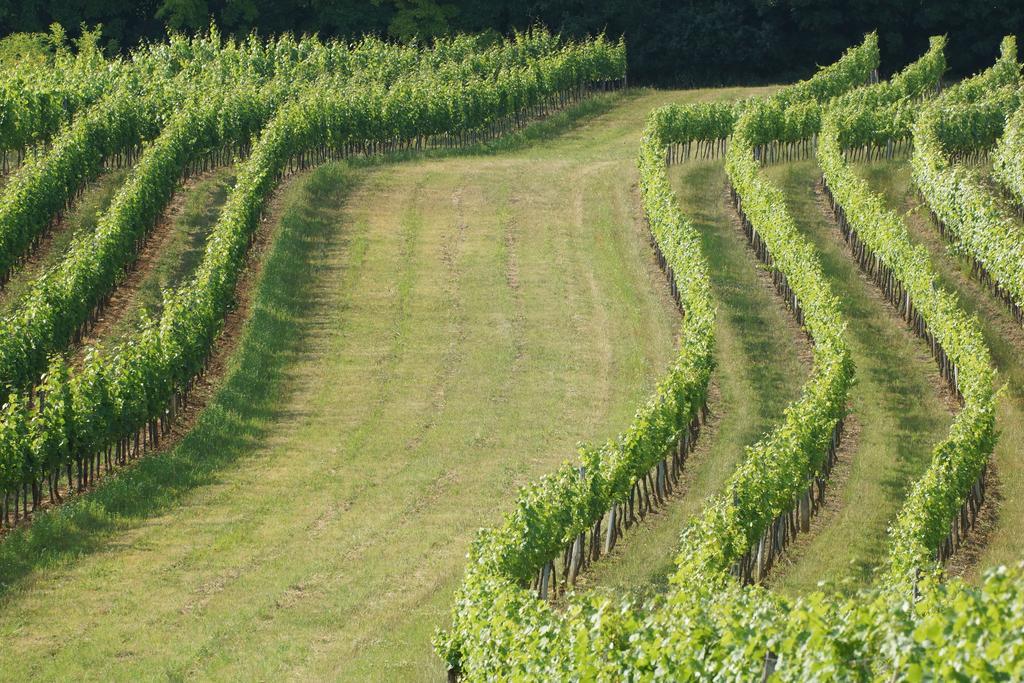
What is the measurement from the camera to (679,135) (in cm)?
5903

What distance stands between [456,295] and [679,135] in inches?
756

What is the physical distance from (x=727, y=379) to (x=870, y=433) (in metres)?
4.25

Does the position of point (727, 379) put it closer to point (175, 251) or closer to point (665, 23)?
point (175, 251)

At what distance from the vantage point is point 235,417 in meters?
33.5

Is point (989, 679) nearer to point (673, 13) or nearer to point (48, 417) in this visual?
point (48, 417)

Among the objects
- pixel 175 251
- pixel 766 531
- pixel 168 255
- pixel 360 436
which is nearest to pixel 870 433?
pixel 766 531

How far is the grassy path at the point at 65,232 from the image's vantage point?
39.4m

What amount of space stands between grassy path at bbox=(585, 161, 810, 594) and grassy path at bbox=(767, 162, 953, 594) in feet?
6.14

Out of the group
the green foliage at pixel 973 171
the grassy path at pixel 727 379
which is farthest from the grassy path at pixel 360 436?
the green foliage at pixel 973 171

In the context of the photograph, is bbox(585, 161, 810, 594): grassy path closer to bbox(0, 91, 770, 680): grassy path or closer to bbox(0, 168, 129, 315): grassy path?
bbox(0, 91, 770, 680): grassy path

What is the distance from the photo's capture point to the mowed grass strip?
92.5 ft

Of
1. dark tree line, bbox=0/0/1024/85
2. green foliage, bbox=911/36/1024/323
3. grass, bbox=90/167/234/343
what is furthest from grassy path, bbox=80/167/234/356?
dark tree line, bbox=0/0/1024/85

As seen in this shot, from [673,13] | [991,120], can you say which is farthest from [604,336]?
[673,13]

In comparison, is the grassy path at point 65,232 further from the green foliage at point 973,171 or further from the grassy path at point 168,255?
the green foliage at point 973,171
